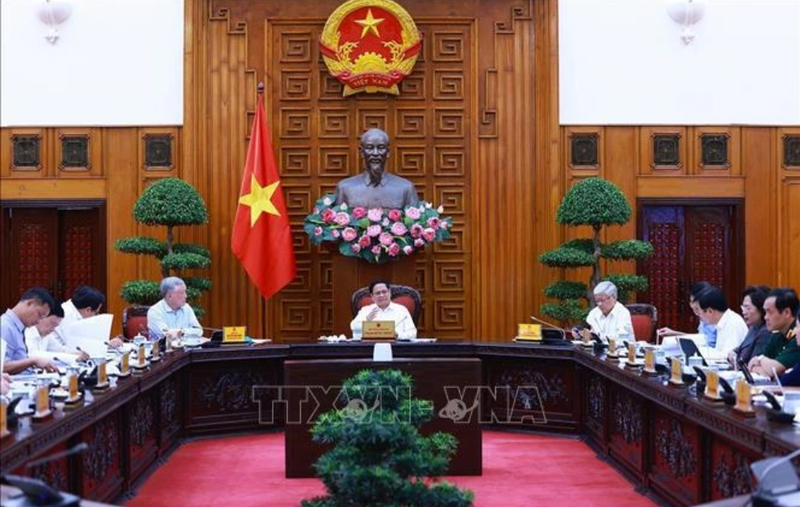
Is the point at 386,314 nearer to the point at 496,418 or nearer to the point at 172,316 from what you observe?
the point at 496,418

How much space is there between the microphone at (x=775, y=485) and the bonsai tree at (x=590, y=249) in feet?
18.7

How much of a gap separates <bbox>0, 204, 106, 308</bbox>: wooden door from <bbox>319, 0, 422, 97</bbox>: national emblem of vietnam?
2573 millimetres

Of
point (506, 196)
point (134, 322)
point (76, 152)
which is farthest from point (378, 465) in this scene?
point (76, 152)

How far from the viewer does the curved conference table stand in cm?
388

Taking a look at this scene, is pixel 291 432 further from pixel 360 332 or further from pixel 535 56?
Answer: pixel 535 56

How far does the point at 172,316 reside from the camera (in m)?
7.29

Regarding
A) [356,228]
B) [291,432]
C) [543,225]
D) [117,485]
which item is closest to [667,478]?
[291,432]

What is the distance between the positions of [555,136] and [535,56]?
747 mm

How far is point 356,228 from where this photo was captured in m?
8.30

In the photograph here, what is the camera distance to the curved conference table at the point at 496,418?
12.7 ft

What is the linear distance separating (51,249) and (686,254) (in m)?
5.70

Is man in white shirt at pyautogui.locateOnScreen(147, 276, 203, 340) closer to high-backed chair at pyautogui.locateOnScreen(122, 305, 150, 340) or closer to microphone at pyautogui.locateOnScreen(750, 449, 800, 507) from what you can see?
high-backed chair at pyautogui.locateOnScreen(122, 305, 150, 340)

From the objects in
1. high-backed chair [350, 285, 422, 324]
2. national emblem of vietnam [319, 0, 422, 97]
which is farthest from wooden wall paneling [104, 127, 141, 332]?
high-backed chair [350, 285, 422, 324]

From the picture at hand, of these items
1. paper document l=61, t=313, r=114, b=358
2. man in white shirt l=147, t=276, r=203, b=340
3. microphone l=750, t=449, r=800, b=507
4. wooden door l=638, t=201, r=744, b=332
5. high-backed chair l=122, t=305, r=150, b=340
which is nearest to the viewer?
microphone l=750, t=449, r=800, b=507
